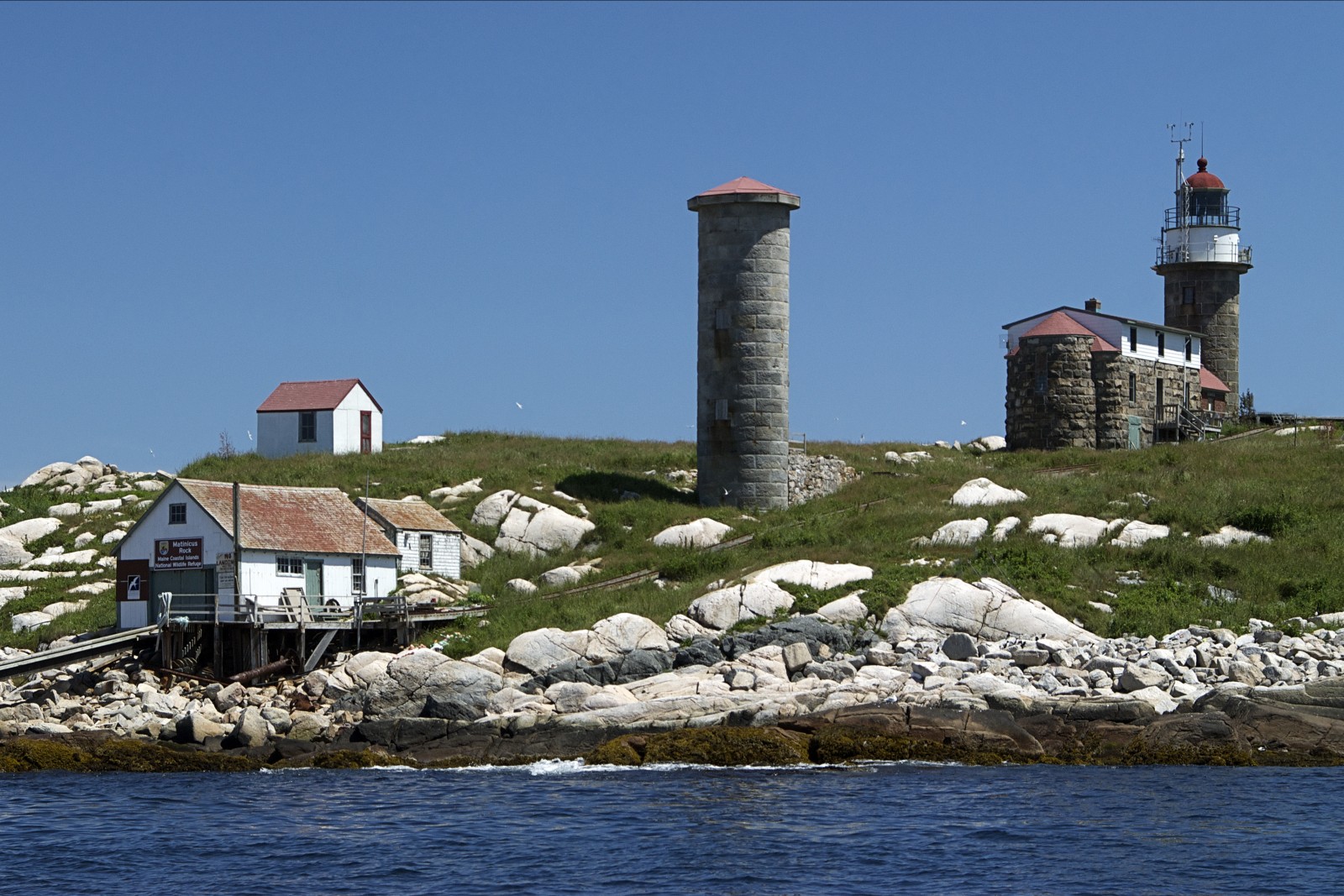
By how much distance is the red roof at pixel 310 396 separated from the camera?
200 feet

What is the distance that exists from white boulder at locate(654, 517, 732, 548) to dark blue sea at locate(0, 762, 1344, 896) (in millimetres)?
17102

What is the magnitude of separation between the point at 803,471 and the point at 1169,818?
97.9 ft

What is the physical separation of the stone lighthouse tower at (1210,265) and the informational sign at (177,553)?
159 ft

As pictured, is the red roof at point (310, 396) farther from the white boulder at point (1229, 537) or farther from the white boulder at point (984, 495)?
the white boulder at point (1229, 537)

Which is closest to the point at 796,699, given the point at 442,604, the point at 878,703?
the point at 878,703

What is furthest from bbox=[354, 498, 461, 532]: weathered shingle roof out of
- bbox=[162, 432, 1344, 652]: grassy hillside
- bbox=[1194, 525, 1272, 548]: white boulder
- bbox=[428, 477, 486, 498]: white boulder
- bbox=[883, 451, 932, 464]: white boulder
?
bbox=[1194, 525, 1272, 548]: white boulder

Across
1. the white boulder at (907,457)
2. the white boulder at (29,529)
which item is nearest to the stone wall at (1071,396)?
the white boulder at (907,457)

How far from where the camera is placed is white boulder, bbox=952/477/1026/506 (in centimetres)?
4822

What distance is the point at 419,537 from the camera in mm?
46594

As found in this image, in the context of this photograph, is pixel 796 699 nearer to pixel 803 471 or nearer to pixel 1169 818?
pixel 1169 818

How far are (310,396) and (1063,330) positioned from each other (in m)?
28.3

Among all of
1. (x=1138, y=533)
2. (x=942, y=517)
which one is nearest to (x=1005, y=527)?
(x=942, y=517)

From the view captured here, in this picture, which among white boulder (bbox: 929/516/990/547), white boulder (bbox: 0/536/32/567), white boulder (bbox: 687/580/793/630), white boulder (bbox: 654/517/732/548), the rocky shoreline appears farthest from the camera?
white boulder (bbox: 0/536/32/567)

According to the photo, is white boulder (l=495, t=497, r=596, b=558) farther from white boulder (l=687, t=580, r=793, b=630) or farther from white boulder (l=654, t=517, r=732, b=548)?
white boulder (l=687, t=580, r=793, b=630)
